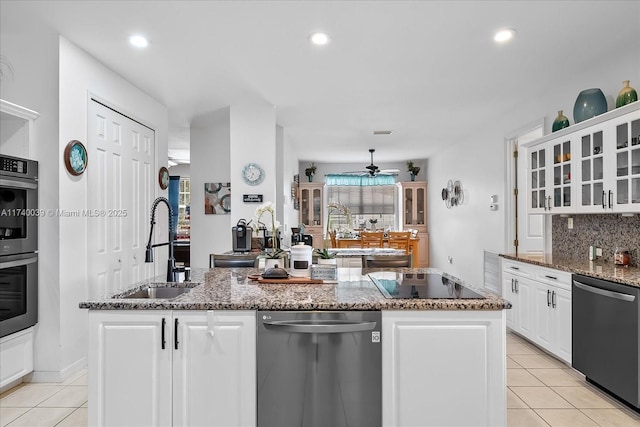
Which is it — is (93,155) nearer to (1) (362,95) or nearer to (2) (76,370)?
(2) (76,370)

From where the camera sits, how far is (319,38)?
315 cm

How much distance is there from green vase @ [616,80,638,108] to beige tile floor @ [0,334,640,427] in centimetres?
208

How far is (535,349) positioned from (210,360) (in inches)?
130

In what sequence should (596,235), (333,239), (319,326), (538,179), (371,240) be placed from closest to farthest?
(319,326), (596,235), (538,179), (371,240), (333,239)

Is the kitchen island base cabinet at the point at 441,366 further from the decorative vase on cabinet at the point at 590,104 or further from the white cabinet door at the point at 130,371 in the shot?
the decorative vase on cabinet at the point at 590,104

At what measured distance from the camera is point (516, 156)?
17.6 feet

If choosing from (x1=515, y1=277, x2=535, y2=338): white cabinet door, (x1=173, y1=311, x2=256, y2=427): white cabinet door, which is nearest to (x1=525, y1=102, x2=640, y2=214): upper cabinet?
(x1=515, y1=277, x2=535, y2=338): white cabinet door

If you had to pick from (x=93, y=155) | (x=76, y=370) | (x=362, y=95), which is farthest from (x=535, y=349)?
(x=93, y=155)

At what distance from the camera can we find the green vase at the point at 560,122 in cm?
389

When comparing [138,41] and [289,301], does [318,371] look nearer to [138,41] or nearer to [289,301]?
[289,301]

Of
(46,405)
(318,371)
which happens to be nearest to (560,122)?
(318,371)

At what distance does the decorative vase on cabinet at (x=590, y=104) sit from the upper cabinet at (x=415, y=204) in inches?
256

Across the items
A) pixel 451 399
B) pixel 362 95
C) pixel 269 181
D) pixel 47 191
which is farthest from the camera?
pixel 269 181

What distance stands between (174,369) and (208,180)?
465 cm
